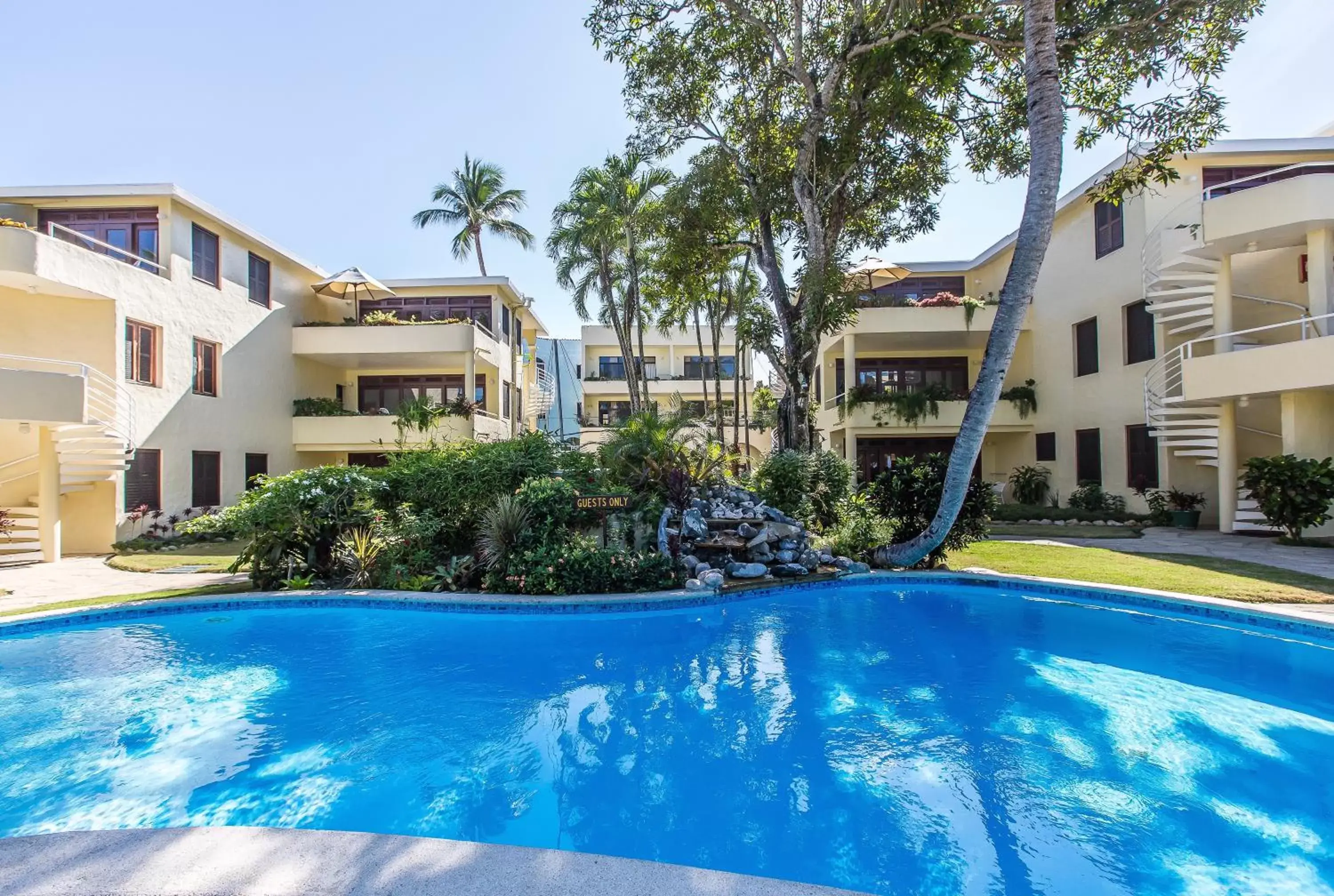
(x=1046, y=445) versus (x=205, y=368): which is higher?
(x=205, y=368)

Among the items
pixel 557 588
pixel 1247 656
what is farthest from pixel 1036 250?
pixel 557 588

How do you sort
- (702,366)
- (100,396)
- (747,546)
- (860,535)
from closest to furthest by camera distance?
1. (747,546)
2. (860,535)
3. (100,396)
4. (702,366)

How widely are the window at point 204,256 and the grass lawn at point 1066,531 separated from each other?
21.2 metres

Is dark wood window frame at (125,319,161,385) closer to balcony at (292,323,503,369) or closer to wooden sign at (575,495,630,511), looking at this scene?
balcony at (292,323,503,369)

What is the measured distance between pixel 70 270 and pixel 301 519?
8851 mm

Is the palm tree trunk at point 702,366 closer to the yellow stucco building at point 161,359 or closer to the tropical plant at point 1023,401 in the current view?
the yellow stucco building at point 161,359

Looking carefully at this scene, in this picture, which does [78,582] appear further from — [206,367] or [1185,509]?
[1185,509]

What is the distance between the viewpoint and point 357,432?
19.1 metres

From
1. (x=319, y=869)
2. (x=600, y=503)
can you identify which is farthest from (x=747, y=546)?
(x=319, y=869)

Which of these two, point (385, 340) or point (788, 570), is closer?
point (788, 570)

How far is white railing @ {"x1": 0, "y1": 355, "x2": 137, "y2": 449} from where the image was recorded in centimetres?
1231

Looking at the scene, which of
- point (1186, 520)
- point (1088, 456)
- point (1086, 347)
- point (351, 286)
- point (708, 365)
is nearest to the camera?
point (1186, 520)

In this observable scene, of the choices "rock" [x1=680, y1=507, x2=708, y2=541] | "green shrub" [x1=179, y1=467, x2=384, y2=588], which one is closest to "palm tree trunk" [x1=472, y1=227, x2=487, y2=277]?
"green shrub" [x1=179, y1=467, x2=384, y2=588]

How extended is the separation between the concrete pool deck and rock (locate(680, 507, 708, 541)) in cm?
707
